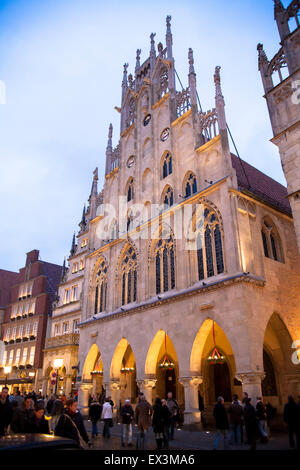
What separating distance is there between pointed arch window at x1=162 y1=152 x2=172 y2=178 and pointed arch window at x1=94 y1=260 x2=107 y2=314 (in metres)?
8.92

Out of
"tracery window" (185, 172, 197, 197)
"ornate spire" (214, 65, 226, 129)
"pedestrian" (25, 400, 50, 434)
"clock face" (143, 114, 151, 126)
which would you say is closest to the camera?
"pedestrian" (25, 400, 50, 434)

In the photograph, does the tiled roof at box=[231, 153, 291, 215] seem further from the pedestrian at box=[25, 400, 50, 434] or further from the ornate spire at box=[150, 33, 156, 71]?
the pedestrian at box=[25, 400, 50, 434]

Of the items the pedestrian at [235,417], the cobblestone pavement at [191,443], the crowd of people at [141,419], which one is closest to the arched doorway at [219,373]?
the crowd of people at [141,419]

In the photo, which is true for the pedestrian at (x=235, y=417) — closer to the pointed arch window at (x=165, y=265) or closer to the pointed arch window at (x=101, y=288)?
the pointed arch window at (x=165, y=265)

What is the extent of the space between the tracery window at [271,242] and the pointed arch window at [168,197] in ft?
21.1

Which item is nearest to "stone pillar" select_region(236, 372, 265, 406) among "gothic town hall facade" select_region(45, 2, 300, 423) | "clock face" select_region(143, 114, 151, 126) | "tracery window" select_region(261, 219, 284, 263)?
"gothic town hall facade" select_region(45, 2, 300, 423)

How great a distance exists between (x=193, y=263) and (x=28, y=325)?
29.8 metres

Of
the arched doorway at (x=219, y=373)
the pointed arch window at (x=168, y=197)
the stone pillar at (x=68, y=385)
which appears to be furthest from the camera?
the stone pillar at (x=68, y=385)

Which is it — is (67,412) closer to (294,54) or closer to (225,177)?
(225,177)

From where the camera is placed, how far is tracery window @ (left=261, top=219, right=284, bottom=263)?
20312 millimetres

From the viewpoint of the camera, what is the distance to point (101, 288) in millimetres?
28891

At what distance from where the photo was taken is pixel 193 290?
19125mm

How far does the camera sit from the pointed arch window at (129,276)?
2530 centimetres

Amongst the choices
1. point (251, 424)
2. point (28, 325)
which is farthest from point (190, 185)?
point (28, 325)
